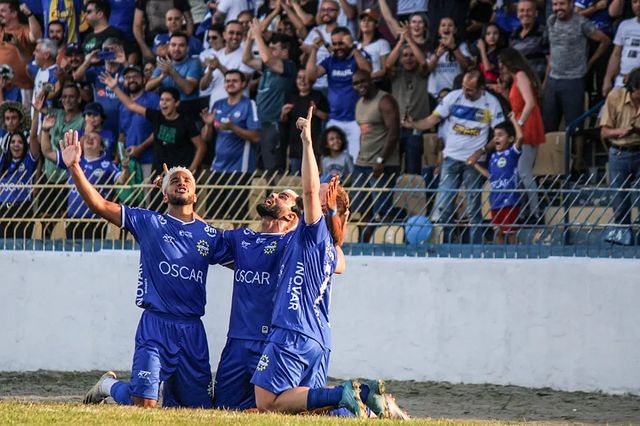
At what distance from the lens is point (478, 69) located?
1573 centimetres

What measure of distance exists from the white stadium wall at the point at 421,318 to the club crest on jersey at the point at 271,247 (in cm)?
359

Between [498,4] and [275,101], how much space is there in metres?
2.81

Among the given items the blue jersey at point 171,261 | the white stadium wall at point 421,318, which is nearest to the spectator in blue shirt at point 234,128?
the white stadium wall at point 421,318

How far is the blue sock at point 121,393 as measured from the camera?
10750 mm

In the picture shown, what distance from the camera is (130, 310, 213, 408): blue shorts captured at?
10.6 metres

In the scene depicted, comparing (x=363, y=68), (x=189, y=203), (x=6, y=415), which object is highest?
(x=363, y=68)

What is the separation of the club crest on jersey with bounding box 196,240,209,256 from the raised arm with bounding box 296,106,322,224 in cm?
110

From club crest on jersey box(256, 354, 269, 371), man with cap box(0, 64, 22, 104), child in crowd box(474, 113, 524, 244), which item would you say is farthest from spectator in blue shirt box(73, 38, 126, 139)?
club crest on jersey box(256, 354, 269, 371)

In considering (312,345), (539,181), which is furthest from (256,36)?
(312,345)

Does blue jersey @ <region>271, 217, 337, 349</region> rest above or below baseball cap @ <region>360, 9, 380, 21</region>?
below

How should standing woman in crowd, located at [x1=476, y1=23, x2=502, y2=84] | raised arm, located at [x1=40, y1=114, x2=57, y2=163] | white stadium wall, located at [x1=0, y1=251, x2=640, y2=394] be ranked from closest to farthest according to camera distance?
white stadium wall, located at [x1=0, y1=251, x2=640, y2=394], standing woman in crowd, located at [x1=476, y1=23, x2=502, y2=84], raised arm, located at [x1=40, y1=114, x2=57, y2=163]

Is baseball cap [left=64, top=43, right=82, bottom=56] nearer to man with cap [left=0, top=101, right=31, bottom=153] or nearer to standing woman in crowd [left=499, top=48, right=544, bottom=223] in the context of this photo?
man with cap [left=0, top=101, right=31, bottom=153]

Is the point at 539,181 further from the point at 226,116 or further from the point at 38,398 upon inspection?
the point at 38,398

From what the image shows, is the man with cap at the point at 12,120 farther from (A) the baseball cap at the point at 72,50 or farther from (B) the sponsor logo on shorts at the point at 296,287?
(B) the sponsor logo on shorts at the point at 296,287
